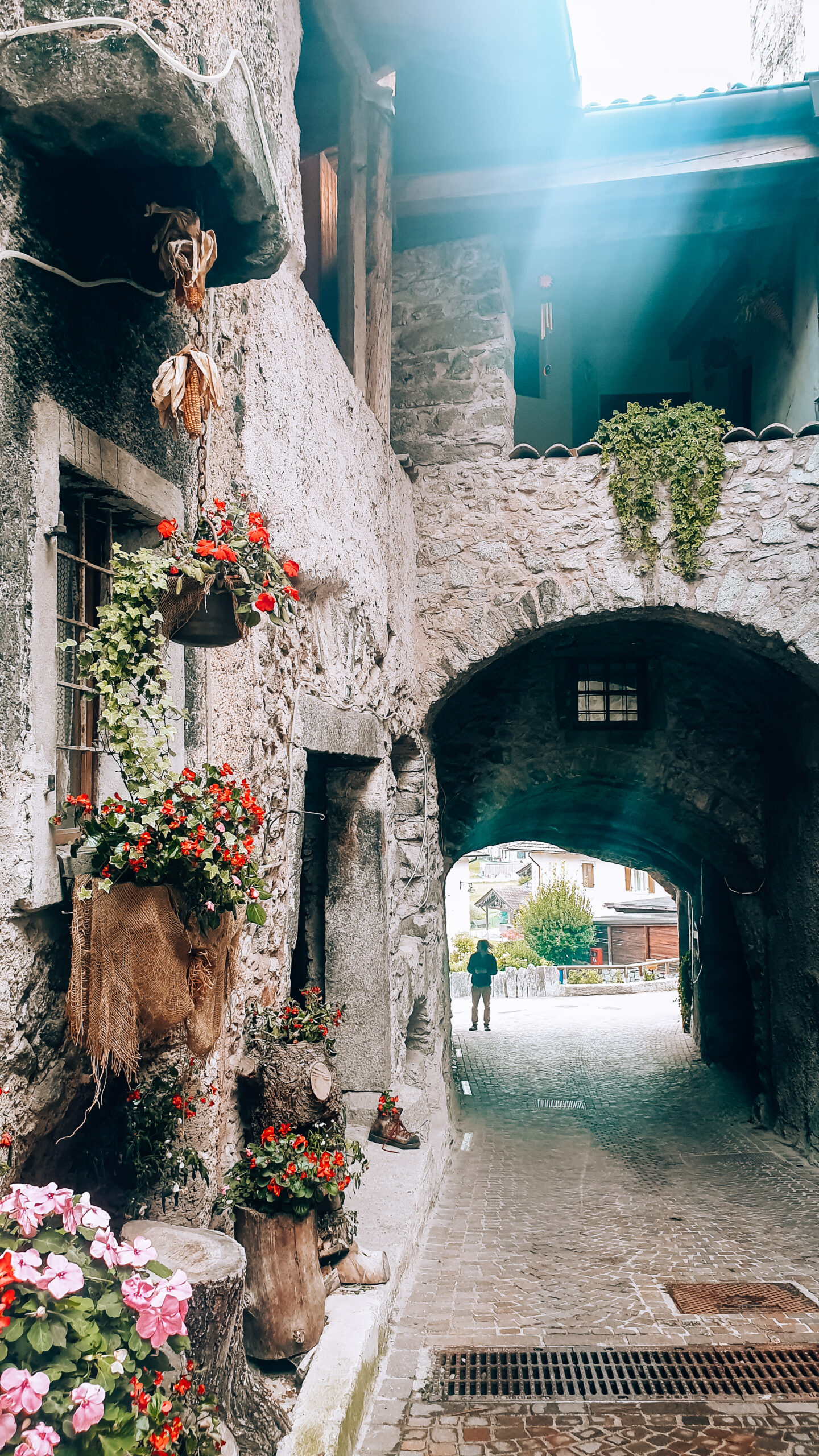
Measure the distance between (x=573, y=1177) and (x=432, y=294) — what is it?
19.9ft

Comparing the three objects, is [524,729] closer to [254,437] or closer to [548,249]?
[548,249]

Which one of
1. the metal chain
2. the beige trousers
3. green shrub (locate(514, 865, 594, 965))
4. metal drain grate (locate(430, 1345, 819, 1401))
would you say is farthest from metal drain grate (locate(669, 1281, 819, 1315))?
green shrub (locate(514, 865, 594, 965))

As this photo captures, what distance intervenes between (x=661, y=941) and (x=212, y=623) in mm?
28602

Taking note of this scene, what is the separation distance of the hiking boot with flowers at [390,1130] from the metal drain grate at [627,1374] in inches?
51.4

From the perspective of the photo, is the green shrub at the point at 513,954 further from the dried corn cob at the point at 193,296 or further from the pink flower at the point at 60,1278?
the pink flower at the point at 60,1278

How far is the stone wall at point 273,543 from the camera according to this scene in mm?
1979

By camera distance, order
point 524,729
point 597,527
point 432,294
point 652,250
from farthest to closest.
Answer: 1. point 652,250
2. point 524,729
3. point 432,294
4. point 597,527

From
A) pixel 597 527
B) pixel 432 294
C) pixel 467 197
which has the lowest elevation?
pixel 597 527

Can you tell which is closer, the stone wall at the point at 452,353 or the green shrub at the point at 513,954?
the stone wall at the point at 452,353

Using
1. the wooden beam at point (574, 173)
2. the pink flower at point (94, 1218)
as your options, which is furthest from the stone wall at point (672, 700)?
the pink flower at point (94, 1218)

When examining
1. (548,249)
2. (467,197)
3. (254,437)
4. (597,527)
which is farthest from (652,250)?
(254,437)

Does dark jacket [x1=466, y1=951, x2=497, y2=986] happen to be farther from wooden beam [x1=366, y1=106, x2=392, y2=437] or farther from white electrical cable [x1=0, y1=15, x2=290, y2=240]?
white electrical cable [x1=0, y1=15, x2=290, y2=240]

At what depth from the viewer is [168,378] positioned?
2213 millimetres

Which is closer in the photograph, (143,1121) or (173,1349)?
(173,1349)
